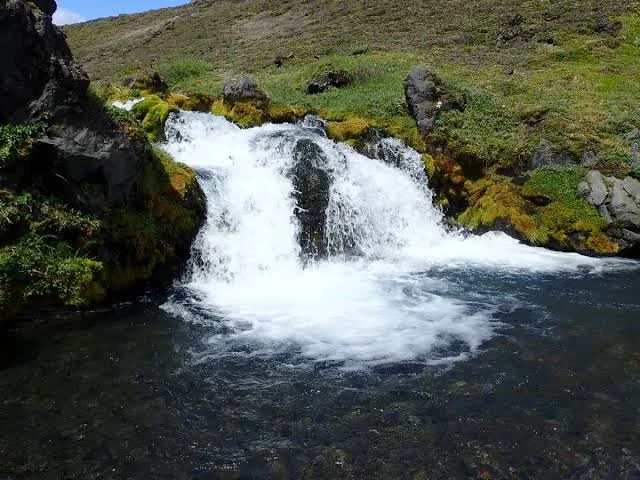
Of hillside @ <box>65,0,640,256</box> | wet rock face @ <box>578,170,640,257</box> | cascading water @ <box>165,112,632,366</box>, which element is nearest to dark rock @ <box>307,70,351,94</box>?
hillside @ <box>65,0,640,256</box>

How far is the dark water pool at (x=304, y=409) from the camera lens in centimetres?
589

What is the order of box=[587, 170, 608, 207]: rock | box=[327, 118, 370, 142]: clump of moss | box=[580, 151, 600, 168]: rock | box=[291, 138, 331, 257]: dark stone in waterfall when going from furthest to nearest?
box=[327, 118, 370, 142]: clump of moss < box=[580, 151, 600, 168]: rock < box=[587, 170, 608, 207]: rock < box=[291, 138, 331, 257]: dark stone in waterfall

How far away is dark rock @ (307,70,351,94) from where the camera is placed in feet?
84.9

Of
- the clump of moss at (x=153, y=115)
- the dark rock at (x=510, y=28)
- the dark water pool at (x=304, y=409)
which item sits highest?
the dark rock at (x=510, y=28)

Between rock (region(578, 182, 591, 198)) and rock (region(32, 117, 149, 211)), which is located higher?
rock (region(32, 117, 149, 211))

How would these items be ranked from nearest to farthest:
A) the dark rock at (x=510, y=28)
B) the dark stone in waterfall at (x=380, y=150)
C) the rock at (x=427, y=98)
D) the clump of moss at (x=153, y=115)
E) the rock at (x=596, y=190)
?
1. the rock at (x=596, y=190)
2. the clump of moss at (x=153, y=115)
3. the dark stone in waterfall at (x=380, y=150)
4. the rock at (x=427, y=98)
5. the dark rock at (x=510, y=28)

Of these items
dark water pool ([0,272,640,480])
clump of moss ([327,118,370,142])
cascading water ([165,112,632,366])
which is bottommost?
dark water pool ([0,272,640,480])

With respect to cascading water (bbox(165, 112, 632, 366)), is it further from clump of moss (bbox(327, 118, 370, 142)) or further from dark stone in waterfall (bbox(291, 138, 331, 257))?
clump of moss (bbox(327, 118, 370, 142))

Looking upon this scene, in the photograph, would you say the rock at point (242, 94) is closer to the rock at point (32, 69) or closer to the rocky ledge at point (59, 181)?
the rocky ledge at point (59, 181)

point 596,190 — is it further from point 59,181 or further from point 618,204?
point 59,181

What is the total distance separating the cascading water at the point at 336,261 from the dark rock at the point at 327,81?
6.55m

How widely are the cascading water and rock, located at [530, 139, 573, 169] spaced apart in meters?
3.64

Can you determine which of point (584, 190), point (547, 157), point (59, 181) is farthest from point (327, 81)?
point (59, 181)

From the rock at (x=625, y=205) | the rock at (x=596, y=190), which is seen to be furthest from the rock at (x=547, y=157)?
the rock at (x=625, y=205)
